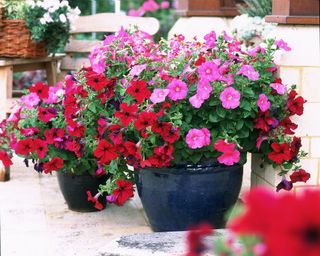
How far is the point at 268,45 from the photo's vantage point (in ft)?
8.28

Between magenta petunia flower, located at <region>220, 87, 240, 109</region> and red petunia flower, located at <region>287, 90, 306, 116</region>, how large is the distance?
275 mm

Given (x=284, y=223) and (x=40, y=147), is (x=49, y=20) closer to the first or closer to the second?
(x=40, y=147)

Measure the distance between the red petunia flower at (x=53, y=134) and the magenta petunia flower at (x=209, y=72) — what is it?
696 millimetres

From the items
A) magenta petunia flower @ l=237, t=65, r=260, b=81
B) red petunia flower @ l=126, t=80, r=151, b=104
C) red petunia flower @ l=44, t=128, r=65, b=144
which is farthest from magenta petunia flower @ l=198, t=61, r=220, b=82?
red petunia flower @ l=44, t=128, r=65, b=144

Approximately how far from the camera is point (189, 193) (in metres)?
2.42

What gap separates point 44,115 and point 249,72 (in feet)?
3.01

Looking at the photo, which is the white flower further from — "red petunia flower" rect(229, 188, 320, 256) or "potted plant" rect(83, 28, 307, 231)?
"red petunia flower" rect(229, 188, 320, 256)

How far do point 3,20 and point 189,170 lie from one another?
177 cm

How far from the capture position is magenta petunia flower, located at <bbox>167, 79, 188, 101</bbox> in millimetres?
2320

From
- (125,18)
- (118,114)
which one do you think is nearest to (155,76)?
(118,114)

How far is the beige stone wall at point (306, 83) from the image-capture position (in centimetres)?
262

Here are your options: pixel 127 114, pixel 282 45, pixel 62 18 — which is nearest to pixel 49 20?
pixel 62 18

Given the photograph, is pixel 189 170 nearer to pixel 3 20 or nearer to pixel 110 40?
pixel 110 40

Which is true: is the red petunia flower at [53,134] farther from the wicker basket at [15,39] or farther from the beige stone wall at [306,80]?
the wicker basket at [15,39]
